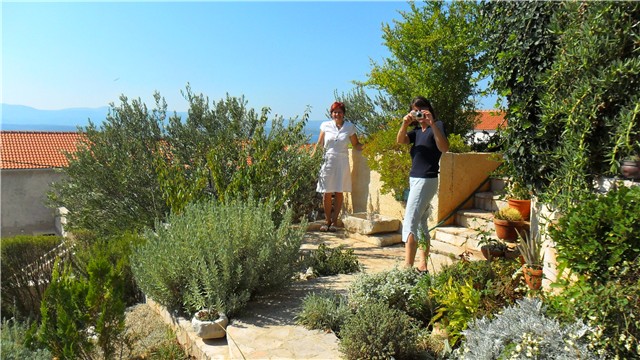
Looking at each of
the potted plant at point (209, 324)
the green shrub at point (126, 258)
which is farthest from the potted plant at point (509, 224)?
the green shrub at point (126, 258)

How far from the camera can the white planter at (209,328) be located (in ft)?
11.6

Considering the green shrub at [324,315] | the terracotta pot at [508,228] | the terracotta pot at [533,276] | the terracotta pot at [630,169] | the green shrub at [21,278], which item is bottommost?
the green shrub at [21,278]

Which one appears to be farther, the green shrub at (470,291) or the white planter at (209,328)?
the white planter at (209,328)

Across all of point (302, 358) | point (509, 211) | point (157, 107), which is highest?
point (157, 107)

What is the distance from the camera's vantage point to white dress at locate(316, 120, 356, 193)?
6.93 m

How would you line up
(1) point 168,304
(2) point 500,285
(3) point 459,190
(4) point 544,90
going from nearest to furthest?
(2) point 500,285 < (4) point 544,90 < (1) point 168,304 < (3) point 459,190

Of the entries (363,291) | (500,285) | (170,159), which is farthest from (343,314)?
(170,159)

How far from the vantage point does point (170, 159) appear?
26.9 feet

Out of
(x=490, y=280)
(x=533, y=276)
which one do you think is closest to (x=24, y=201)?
(x=490, y=280)

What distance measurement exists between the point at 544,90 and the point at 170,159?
613 centimetres

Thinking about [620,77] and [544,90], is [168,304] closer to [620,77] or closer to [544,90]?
[544,90]

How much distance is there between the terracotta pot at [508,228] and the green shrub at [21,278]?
20.7 feet

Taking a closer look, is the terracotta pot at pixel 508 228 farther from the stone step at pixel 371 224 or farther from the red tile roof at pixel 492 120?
the stone step at pixel 371 224

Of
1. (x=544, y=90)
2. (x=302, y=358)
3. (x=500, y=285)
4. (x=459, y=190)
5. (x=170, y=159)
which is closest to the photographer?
(x=302, y=358)
